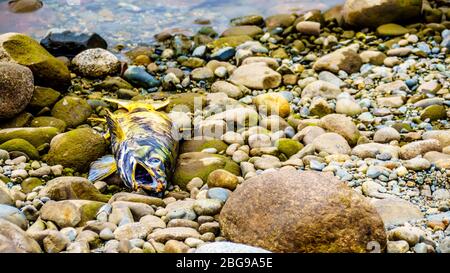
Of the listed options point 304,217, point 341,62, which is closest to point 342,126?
point 341,62

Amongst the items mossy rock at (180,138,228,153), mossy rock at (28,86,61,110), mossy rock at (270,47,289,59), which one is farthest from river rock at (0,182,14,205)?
mossy rock at (270,47,289,59)

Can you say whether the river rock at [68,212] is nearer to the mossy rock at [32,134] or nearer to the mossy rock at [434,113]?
the mossy rock at [32,134]

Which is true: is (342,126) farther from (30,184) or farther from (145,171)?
(30,184)

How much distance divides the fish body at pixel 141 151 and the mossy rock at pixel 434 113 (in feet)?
10.7

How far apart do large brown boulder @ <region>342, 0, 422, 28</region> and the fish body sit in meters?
5.36

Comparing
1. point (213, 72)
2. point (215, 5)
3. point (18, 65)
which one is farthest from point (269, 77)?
point (215, 5)

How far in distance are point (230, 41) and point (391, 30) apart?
291 centimetres

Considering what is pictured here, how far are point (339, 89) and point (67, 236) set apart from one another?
522 cm

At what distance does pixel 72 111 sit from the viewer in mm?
8070

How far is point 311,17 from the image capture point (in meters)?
11.6

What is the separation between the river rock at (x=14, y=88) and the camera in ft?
24.2

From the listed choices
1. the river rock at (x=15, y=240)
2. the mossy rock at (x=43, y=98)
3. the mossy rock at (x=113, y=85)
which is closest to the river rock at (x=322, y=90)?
the mossy rock at (x=113, y=85)

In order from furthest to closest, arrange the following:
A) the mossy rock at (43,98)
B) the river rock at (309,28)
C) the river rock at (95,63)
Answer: the river rock at (309,28) < the river rock at (95,63) < the mossy rock at (43,98)
